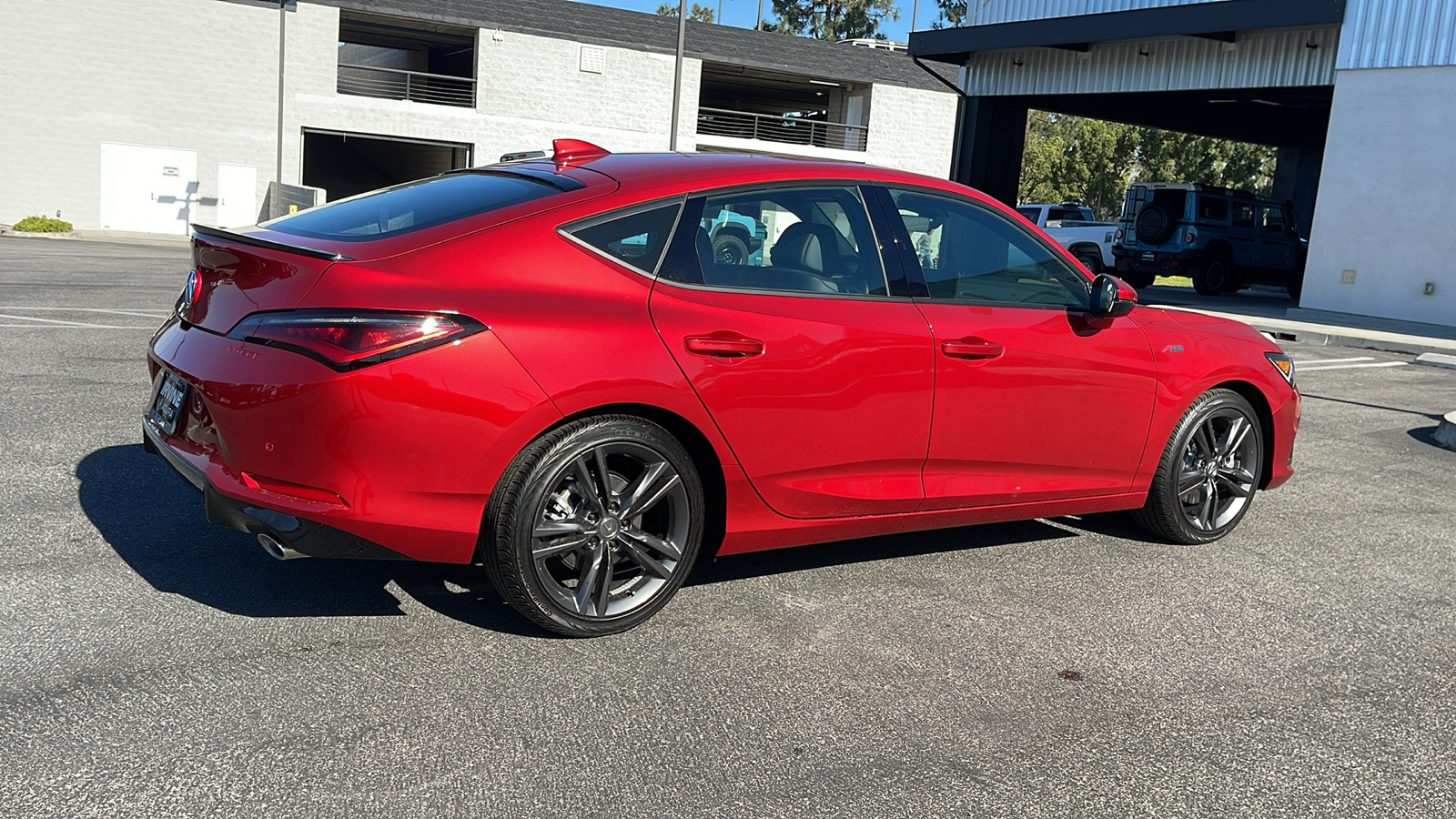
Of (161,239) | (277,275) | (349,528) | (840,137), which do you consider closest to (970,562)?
(349,528)

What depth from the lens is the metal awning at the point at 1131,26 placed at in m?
20.7

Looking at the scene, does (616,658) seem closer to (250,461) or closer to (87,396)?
(250,461)

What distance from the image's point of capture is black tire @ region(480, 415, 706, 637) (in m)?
3.67

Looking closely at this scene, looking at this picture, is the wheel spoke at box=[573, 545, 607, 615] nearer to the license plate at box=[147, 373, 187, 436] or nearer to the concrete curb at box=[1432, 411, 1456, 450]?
the license plate at box=[147, 373, 187, 436]

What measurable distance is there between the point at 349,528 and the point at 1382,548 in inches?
182

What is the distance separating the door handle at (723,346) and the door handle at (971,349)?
833 millimetres

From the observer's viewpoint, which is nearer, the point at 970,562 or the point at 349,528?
the point at 349,528

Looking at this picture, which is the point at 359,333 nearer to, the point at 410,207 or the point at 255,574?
the point at 410,207

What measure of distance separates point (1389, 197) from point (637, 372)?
70.5 feet

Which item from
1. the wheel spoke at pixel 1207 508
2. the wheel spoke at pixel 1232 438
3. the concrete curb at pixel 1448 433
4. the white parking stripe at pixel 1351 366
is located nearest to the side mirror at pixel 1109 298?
the wheel spoke at pixel 1232 438

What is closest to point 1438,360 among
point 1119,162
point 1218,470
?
point 1218,470

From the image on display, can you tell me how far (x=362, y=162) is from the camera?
42.5m

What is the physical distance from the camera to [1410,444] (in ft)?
27.9

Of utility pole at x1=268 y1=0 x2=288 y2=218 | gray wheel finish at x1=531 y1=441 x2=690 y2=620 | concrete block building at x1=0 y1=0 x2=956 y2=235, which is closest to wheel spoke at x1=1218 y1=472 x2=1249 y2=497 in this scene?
gray wheel finish at x1=531 y1=441 x2=690 y2=620
